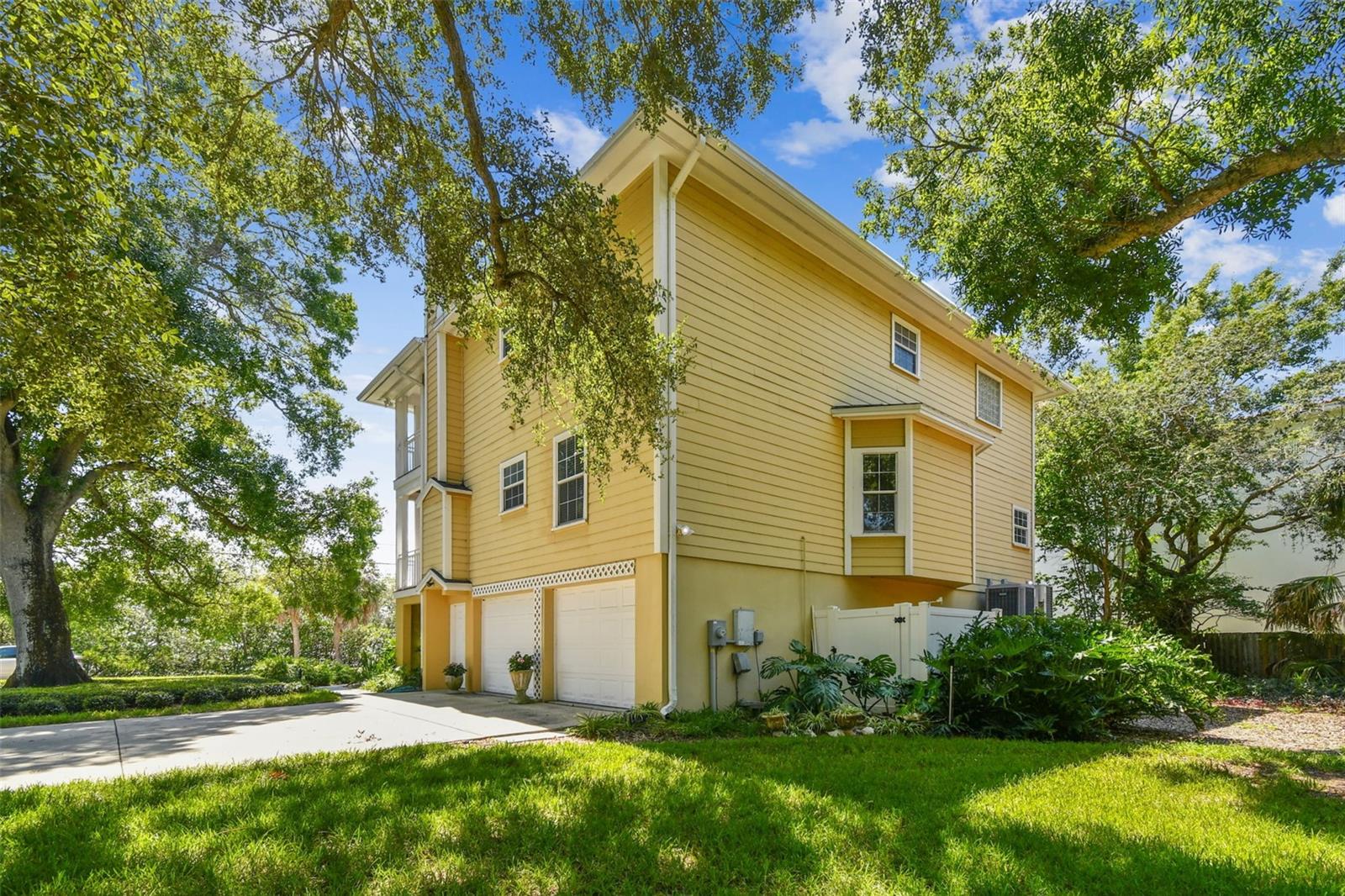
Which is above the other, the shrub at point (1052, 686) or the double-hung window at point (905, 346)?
the double-hung window at point (905, 346)

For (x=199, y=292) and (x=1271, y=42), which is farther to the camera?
(x=199, y=292)

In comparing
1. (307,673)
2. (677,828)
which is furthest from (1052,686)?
(307,673)

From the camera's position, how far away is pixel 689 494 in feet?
31.3

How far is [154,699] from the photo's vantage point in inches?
436

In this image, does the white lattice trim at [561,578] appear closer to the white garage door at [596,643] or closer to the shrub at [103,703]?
the white garage door at [596,643]

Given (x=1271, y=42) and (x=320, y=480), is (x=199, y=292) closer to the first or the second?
(x=320, y=480)

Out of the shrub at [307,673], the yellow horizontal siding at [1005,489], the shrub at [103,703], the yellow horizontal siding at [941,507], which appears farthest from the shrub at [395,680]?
the yellow horizontal siding at [1005,489]

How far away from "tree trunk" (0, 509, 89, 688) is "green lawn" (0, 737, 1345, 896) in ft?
38.6

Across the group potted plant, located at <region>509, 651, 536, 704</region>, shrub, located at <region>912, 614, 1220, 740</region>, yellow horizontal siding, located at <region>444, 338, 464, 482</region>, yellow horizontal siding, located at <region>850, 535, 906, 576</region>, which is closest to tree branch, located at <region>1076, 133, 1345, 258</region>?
shrub, located at <region>912, 614, 1220, 740</region>

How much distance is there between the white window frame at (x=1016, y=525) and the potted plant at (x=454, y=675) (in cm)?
1146

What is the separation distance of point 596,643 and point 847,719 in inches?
157

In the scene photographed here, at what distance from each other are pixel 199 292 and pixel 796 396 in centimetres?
1114

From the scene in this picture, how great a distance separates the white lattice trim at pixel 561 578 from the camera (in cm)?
1000

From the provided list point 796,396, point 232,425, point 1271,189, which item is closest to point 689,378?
point 796,396
